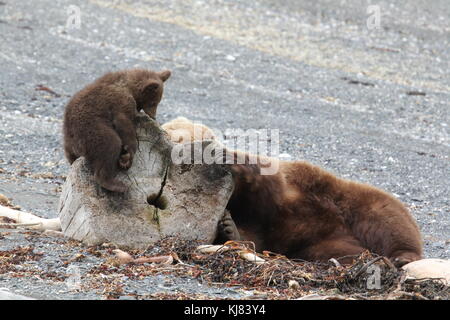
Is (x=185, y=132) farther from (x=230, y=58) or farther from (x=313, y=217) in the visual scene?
(x=230, y=58)

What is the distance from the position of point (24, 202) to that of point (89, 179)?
2918 millimetres

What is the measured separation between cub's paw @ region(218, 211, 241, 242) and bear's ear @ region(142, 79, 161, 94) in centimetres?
128

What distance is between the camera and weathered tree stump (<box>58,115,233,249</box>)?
699 centimetres

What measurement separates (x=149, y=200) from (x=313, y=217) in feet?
5.32

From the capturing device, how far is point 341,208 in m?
7.97

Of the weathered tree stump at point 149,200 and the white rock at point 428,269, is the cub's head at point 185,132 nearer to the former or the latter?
the weathered tree stump at point 149,200

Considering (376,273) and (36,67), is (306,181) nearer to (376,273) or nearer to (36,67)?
(376,273)

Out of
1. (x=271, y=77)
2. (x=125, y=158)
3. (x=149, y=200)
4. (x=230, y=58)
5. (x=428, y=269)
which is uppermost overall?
(x=230, y=58)

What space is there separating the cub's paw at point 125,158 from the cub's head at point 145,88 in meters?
0.51

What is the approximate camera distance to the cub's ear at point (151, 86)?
7246 mm

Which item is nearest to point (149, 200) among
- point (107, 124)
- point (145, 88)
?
point (107, 124)

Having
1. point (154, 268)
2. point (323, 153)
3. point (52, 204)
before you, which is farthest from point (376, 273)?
point (323, 153)

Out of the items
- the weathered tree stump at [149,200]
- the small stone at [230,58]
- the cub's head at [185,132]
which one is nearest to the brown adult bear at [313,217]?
the weathered tree stump at [149,200]

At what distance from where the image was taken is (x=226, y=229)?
733 centimetres
